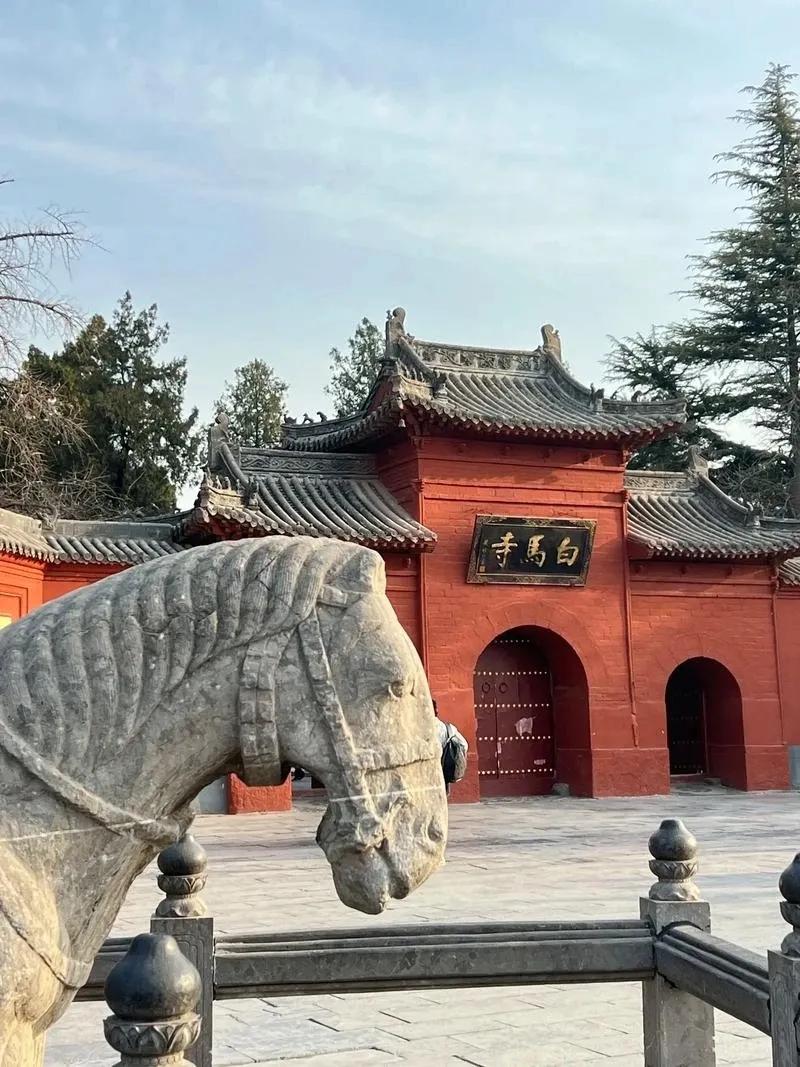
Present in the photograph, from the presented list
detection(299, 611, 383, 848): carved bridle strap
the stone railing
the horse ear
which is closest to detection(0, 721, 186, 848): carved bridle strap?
detection(299, 611, 383, 848): carved bridle strap

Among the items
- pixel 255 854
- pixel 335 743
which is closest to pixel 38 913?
pixel 335 743

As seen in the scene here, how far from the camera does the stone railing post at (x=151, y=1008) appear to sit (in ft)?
5.33

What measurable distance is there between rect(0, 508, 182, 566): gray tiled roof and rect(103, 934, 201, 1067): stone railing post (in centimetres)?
1169

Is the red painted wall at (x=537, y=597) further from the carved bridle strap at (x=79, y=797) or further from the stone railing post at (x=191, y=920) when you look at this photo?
the carved bridle strap at (x=79, y=797)

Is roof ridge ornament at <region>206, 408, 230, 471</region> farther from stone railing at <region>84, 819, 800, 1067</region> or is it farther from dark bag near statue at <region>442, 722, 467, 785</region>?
stone railing at <region>84, 819, 800, 1067</region>

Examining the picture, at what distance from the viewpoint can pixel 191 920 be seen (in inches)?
121

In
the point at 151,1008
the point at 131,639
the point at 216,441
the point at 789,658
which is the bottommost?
the point at 151,1008

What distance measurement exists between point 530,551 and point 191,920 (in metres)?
13.2

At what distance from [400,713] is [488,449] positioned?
1440 centimetres

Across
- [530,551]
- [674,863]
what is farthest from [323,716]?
[530,551]

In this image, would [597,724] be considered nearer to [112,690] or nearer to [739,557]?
[739,557]

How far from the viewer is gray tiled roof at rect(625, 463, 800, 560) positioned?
1656cm

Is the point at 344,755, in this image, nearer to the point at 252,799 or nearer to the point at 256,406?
the point at 252,799

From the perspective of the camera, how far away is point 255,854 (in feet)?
34.3
